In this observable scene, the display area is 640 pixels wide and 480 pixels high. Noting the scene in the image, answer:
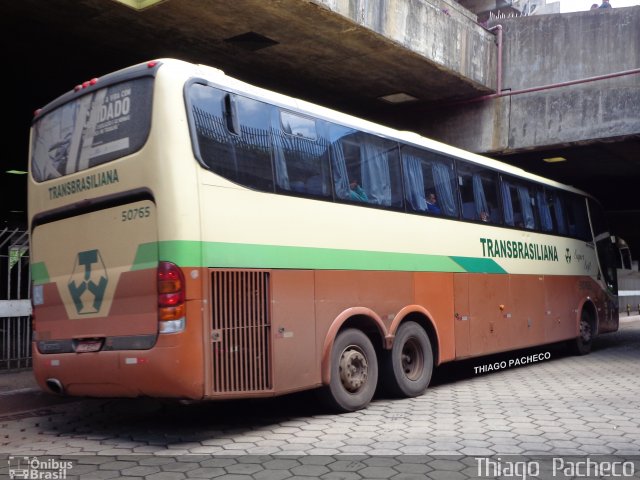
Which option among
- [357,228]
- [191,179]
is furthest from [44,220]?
[357,228]

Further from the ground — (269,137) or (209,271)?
(269,137)

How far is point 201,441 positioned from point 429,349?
12.0ft

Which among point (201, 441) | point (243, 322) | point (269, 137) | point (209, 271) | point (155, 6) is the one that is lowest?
point (201, 441)

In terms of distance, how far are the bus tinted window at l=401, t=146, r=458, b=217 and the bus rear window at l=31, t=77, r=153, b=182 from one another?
369 centimetres

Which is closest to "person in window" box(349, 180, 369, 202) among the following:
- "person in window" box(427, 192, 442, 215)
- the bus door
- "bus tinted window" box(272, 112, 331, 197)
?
"bus tinted window" box(272, 112, 331, 197)

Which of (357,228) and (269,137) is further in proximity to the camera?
(357,228)

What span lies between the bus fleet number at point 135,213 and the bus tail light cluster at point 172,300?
521mm

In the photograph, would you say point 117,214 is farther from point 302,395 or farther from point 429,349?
point 429,349

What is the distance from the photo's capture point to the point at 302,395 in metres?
8.16

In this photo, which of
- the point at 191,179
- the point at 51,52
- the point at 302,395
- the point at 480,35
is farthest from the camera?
the point at 480,35

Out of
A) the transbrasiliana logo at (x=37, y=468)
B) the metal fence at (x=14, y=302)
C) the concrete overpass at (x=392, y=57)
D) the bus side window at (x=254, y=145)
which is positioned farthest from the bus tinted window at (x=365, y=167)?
the metal fence at (x=14, y=302)

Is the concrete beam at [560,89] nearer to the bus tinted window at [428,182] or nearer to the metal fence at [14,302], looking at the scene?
the bus tinted window at [428,182]

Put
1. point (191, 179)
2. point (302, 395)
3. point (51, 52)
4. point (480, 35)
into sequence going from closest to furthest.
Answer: point (191, 179)
point (302, 395)
point (51, 52)
point (480, 35)

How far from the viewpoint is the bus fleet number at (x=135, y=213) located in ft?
19.0
